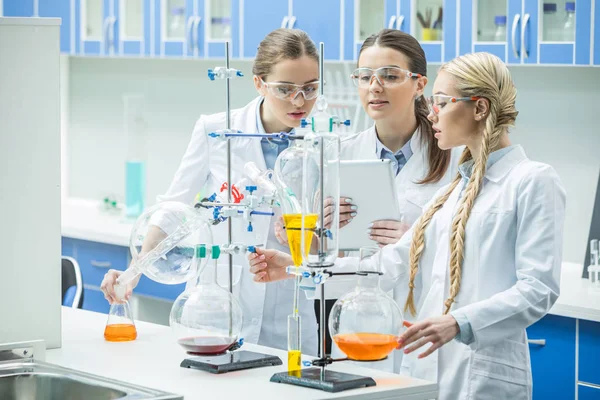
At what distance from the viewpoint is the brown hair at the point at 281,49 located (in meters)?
2.65

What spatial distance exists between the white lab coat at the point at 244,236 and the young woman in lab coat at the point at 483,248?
0.41 metres

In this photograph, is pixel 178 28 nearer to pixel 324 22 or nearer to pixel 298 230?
pixel 324 22

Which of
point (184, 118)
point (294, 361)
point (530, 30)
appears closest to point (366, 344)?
point (294, 361)

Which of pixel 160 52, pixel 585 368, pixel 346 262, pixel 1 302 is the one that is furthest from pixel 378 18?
pixel 1 302

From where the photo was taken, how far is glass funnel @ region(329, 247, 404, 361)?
1.85 metres

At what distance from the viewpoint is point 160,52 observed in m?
4.87

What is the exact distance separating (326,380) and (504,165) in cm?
72

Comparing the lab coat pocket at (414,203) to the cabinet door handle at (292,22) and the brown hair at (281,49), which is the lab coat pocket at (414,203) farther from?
the cabinet door handle at (292,22)

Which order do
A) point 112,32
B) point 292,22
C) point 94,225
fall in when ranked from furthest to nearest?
point 112,32 → point 94,225 → point 292,22

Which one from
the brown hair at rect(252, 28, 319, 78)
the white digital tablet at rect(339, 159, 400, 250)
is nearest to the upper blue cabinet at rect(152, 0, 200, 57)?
the brown hair at rect(252, 28, 319, 78)

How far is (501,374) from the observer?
7.32 ft

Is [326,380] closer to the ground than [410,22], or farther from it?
closer to the ground

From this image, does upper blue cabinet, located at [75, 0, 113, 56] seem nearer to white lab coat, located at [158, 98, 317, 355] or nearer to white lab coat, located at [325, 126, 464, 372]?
white lab coat, located at [158, 98, 317, 355]

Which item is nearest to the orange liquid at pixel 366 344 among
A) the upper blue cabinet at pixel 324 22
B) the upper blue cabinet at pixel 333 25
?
the upper blue cabinet at pixel 333 25
